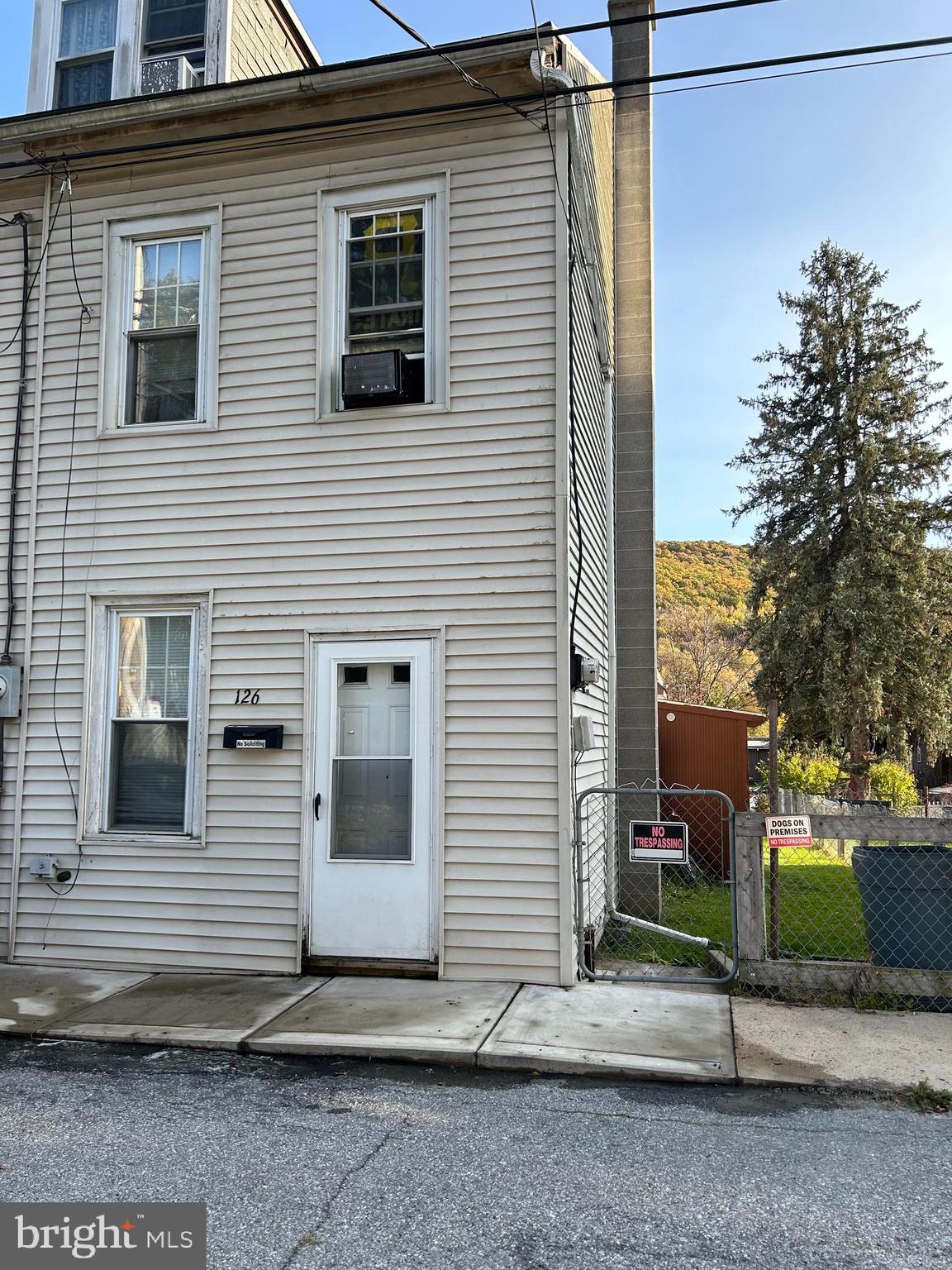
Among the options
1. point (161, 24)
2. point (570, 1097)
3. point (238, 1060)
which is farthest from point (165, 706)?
point (161, 24)

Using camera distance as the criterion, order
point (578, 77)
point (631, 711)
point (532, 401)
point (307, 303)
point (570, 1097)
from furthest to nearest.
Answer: point (631, 711) → point (578, 77) → point (307, 303) → point (532, 401) → point (570, 1097)

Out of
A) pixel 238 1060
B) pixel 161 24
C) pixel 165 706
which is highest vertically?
pixel 161 24

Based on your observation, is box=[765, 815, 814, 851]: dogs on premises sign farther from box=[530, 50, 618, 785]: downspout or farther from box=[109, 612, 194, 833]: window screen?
box=[109, 612, 194, 833]: window screen

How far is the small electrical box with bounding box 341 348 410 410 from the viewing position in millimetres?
6781

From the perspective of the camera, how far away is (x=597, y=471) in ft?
28.6

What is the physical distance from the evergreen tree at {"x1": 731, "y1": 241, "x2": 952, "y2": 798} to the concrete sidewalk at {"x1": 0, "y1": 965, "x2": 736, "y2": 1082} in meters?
20.2

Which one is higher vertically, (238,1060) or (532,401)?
(532,401)

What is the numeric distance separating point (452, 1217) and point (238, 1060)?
2.14 m

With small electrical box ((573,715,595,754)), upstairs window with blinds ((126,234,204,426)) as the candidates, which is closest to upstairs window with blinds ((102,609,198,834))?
upstairs window with blinds ((126,234,204,426))

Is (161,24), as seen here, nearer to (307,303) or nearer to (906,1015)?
(307,303)

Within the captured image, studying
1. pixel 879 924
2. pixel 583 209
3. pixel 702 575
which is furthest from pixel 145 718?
pixel 702 575

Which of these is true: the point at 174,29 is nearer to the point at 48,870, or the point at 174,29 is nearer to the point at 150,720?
the point at 150,720

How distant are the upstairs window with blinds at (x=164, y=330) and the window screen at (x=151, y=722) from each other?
5.72ft

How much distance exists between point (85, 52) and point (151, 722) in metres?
6.20
